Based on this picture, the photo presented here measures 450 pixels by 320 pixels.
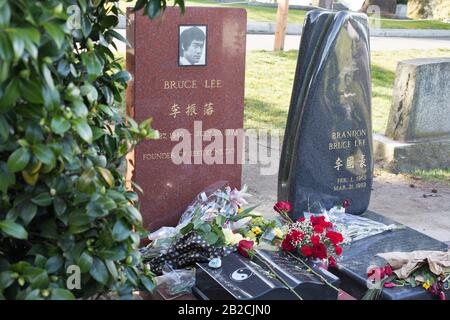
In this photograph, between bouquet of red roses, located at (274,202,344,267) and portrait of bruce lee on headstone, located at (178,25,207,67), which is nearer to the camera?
bouquet of red roses, located at (274,202,344,267)

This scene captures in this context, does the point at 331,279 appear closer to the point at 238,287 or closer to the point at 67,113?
the point at 238,287

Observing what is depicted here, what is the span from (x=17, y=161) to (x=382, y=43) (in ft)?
48.1

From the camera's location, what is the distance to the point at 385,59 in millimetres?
12773

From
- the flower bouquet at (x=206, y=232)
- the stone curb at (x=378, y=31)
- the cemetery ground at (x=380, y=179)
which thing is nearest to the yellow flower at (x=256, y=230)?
the flower bouquet at (x=206, y=232)

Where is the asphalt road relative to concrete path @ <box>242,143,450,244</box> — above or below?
above

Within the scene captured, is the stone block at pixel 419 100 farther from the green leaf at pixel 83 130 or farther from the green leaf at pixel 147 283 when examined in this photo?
the green leaf at pixel 83 130

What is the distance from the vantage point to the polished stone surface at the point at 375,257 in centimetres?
378

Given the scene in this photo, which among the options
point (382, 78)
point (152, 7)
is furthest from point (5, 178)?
point (382, 78)

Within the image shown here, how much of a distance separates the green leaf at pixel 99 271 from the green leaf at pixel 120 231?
11 centimetres

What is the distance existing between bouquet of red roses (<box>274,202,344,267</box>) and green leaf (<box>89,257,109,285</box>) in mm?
1763

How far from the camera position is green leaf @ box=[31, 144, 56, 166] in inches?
80.7

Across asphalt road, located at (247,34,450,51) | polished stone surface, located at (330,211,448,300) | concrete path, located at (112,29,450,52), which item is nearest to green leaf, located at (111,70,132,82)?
polished stone surface, located at (330,211,448,300)

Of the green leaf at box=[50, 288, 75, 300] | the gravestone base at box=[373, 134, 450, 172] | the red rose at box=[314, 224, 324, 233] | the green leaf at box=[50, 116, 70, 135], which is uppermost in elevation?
the green leaf at box=[50, 116, 70, 135]

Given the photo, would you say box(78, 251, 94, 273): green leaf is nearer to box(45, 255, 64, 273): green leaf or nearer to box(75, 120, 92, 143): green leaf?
box(45, 255, 64, 273): green leaf
